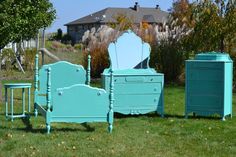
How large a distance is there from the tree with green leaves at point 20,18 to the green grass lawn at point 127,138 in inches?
74.3

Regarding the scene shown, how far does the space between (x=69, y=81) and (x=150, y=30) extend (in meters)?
10.2

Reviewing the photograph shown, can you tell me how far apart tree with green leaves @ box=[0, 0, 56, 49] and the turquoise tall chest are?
3528mm

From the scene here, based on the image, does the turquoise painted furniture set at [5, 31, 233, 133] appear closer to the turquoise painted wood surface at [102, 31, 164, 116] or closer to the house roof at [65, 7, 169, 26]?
the turquoise painted wood surface at [102, 31, 164, 116]

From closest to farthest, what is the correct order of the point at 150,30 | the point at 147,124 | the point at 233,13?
the point at 147,124 → the point at 233,13 → the point at 150,30

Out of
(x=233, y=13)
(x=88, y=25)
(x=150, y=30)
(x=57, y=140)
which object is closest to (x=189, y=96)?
(x=57, y=140)

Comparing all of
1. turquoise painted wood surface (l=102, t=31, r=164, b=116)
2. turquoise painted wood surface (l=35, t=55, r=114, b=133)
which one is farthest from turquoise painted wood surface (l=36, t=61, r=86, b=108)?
turquoise painted wood surface (l=35, t=55, r=114, b=133)

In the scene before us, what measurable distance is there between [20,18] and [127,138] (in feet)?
14.0

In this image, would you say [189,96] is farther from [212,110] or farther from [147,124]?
[147,124]

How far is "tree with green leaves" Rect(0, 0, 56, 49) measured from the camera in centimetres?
1094

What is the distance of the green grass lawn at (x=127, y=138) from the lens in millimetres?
7203

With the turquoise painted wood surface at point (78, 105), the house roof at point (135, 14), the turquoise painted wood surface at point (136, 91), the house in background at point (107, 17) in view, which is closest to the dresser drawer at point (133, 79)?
the turquoise painted wood surface at point (136, 91)

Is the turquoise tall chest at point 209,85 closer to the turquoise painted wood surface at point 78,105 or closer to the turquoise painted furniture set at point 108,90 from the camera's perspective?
the turquoise painted furniture set at point 108,90

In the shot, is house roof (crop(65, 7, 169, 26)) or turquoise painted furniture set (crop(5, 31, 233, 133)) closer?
turquoise painted furniture set (crop(5, 31, 233, 133))

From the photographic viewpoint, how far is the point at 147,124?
953 cm
